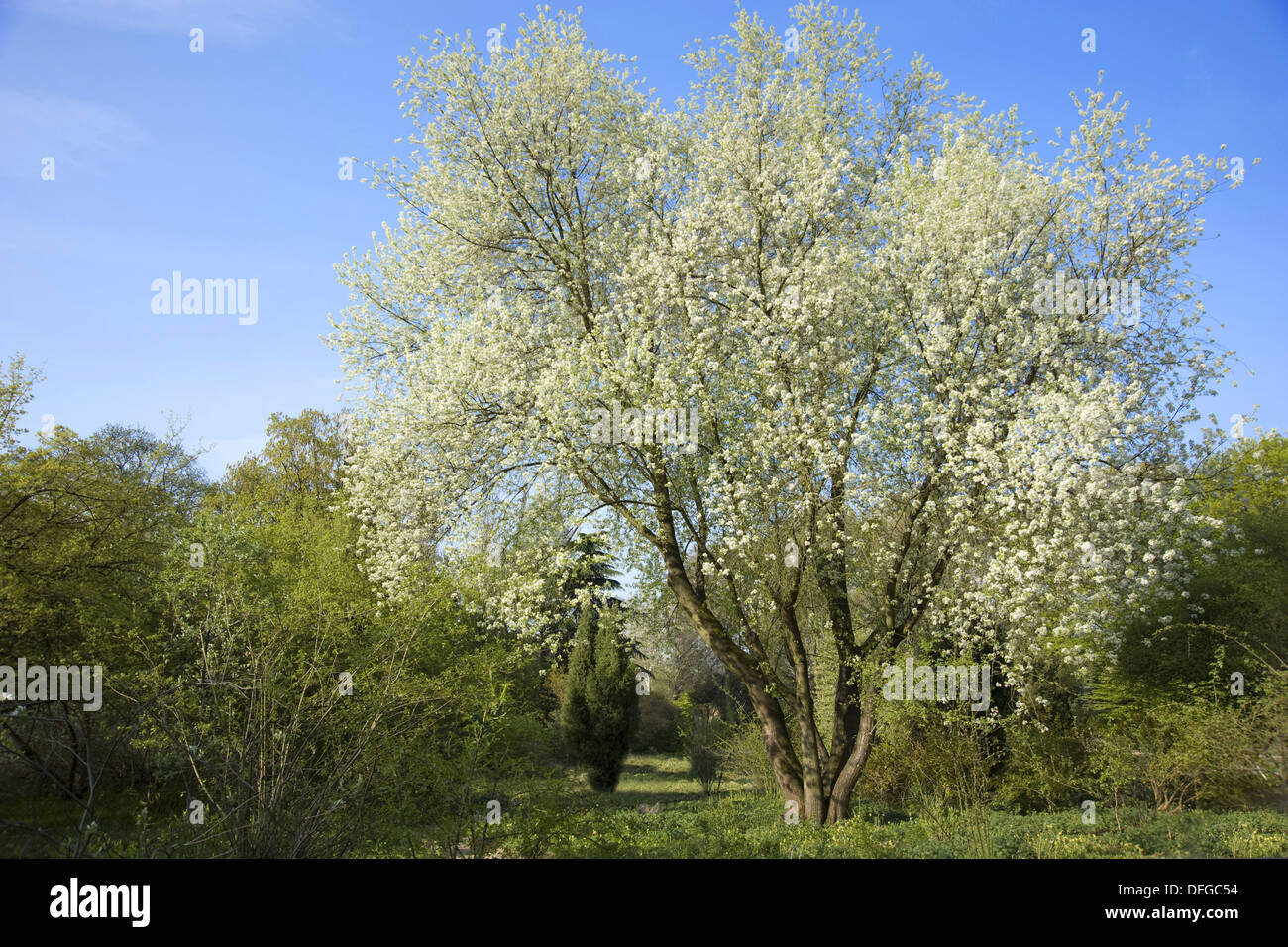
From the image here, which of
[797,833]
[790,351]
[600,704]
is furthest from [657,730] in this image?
[790,351]

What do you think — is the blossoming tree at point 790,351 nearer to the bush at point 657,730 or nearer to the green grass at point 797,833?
the green grass at point 797,833

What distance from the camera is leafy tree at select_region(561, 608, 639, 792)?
2283cm

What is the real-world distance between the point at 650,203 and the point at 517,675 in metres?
12.2

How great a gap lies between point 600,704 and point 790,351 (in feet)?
49.0

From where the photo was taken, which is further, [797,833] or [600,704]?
[600,704]

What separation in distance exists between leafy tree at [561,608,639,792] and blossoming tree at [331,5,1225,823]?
1094cm

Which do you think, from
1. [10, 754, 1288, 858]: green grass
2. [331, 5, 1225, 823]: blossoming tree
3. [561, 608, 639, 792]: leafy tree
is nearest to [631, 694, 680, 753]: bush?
[561, 608, 639, 792]: leafy tree

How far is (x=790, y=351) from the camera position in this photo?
10844mm

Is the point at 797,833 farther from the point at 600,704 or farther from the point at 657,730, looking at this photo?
the point at 657,730

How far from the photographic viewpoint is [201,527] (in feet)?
44.0

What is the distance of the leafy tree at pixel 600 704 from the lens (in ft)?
74.9

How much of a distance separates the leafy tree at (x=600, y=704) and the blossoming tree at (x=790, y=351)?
1094cm
